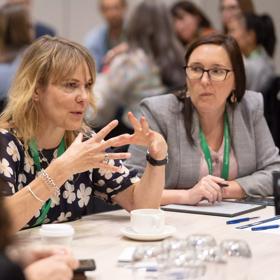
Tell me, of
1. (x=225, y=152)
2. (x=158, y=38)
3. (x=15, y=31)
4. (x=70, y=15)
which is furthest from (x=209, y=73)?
(x=70, y=15)

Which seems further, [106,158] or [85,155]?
[106,158]

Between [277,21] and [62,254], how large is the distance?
612 cm

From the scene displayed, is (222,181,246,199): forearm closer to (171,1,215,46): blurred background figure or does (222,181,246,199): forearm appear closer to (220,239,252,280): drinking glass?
(220,239,252,280): drinking glass

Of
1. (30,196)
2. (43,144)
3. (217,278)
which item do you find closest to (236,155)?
(43,144)

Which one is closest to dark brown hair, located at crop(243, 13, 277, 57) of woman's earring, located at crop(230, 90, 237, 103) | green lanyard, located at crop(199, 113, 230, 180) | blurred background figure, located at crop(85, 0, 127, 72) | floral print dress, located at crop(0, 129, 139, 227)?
blurred background figure, located at crop(85, 0, 127, 72)

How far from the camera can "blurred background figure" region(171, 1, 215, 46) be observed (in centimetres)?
657

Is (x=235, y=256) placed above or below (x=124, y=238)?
above

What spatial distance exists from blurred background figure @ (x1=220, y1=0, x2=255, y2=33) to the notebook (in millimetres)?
3431

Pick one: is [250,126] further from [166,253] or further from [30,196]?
[166,253]

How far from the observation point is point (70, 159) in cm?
261

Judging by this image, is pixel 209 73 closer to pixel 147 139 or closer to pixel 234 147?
pixel 234 147

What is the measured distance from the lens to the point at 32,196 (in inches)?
100

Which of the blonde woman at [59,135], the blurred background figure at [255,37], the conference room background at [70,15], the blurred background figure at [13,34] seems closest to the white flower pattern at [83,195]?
the blonde woman at [59,135]

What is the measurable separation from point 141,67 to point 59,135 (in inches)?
87.3
